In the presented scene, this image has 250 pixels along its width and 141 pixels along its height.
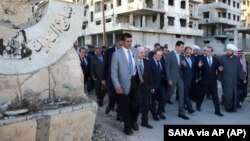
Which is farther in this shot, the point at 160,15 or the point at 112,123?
the point at 160,15

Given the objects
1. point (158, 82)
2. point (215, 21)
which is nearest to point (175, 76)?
point (158, 82)

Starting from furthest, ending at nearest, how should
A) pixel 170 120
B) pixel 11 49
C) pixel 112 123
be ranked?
pixel 170 120 < pixel 112 123 < pixel 11 49

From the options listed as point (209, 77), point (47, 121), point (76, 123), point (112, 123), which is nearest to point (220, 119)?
point (209, 77)

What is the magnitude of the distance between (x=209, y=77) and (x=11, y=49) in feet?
17.6

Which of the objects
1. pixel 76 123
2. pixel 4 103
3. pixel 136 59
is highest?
pixel 136 59

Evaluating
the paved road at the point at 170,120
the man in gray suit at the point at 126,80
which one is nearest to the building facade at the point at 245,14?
the paved road at the point at 170,120

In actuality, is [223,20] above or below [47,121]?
above

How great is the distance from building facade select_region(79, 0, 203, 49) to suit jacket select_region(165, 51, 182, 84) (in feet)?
93.3

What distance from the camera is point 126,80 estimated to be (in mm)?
6070

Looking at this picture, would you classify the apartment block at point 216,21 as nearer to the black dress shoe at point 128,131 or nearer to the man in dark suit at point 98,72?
the man in dark suit at point 98,72

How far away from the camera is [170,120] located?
7.61 metres

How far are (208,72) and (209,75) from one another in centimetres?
8

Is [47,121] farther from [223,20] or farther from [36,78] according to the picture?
[223,20]

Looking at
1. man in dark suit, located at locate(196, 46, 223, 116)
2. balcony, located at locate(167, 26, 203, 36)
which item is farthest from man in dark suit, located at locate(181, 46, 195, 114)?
balcony, located at locate(167, 26, 203, 36)
